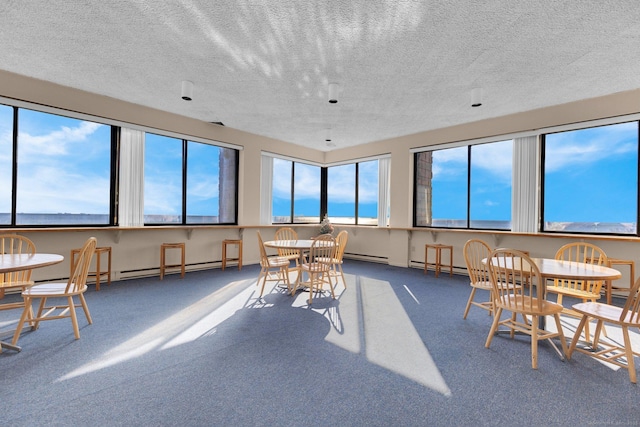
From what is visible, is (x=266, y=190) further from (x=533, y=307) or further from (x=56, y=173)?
(x=533, y=307)

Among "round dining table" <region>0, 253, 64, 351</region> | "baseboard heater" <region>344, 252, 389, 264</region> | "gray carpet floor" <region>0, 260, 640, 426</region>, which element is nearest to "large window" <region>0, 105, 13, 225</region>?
"gray carpet floor" <region>0, 260, 640, 426</region>

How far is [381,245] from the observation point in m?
6.71

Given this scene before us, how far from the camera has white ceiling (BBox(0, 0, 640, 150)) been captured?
235 centimetres

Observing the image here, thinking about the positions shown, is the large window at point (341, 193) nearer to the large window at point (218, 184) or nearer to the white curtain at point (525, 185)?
the large window at point (218, 184)

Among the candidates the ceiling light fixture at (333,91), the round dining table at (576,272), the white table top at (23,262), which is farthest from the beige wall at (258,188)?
the ceiling light fixture at (333,91)

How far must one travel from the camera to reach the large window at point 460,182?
17.3 feet

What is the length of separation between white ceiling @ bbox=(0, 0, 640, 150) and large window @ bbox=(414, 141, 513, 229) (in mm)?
1063

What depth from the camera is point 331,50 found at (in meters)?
2.91

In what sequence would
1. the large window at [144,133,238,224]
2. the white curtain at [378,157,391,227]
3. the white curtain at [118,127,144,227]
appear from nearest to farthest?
the white curtain at [118,127,144,227], the large window at [144,133,238,224], the white curtain at [378,157,391,227]

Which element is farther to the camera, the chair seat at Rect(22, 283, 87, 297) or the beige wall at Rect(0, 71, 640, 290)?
the beige wall at Rect(0, 71, 640, 290)

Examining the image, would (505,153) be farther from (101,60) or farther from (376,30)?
(101,60)

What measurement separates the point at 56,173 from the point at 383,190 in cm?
694

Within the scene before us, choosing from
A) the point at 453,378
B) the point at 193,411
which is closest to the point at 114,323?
the point at 193,411

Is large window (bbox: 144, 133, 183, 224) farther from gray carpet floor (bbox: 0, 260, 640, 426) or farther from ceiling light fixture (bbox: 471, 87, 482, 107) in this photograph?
ceiling light fixture (bbox: 471, 87, 482, 107)
